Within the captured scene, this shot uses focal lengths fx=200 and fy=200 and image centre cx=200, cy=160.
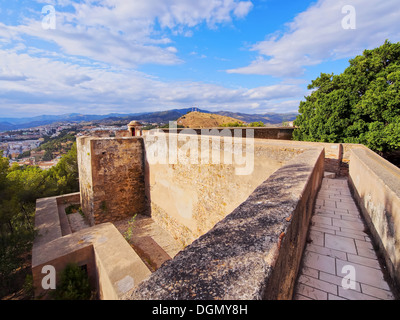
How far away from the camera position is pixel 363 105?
7957 millimetres

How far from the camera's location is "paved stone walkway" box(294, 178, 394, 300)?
185 cm

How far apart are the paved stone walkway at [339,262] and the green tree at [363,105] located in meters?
6.20

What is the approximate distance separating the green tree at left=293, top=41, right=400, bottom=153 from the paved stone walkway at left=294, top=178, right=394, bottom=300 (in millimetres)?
6205

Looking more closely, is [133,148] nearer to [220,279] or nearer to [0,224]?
[0,224]

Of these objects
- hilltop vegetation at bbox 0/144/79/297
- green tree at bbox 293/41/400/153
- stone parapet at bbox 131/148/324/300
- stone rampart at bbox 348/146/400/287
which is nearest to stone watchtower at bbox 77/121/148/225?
hilltop vegetation at bbox 0/144/79/297

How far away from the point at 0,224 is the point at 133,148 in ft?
16.6

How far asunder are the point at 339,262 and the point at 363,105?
8264mm

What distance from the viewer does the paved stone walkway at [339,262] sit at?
1.85 m

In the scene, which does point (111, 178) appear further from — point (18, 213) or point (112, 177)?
point (18, 213)

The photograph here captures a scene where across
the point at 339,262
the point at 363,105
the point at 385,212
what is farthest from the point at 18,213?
the point at 363,105

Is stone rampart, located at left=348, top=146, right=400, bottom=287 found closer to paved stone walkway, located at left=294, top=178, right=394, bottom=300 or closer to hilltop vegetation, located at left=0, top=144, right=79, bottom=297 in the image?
paved stone walkway, located at left=294, top=178, right=394, bottom=300

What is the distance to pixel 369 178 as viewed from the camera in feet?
9.57

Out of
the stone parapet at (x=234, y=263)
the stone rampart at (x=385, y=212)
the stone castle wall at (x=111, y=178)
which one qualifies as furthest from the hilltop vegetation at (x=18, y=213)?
the stone rampart at (x=385, y=212)

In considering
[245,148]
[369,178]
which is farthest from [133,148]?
[369,178]
